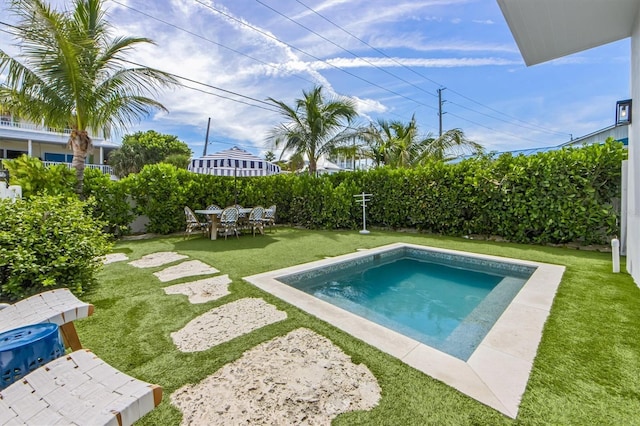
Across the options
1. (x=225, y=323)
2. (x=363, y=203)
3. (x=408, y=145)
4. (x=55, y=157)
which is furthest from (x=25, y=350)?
(x=55, y=157)

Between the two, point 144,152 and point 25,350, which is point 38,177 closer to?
point 25,350

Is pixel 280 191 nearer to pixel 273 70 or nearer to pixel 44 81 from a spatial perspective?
pixel 273 70

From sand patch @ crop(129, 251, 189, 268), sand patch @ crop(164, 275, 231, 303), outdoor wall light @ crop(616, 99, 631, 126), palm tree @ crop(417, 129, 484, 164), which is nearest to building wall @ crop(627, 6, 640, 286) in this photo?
outdoor wall light @ crop(616, 99, 631, 126)

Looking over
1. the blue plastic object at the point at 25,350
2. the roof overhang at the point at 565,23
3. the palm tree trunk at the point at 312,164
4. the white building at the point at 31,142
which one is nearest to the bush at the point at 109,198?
the palm tree trunk at the point at 312,164

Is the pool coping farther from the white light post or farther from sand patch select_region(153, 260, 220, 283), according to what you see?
the white light post

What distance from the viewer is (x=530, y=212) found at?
791 centimetres

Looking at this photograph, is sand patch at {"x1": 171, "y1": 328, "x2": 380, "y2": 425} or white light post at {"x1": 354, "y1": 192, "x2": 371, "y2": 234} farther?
white light post at {"x1": 354, "y1": 192, "x2": 371, "y2": 234}

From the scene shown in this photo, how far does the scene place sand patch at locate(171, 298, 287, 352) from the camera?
290 cm

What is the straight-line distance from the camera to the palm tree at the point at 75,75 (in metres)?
7.07

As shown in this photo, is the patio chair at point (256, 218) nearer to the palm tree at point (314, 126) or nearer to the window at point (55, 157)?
the palm tree at point (314, 126)

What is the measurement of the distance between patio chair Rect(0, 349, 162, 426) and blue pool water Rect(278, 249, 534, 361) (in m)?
2.92

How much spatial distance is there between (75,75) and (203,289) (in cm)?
738

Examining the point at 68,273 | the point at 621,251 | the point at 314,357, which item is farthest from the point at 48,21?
the point at 621,251

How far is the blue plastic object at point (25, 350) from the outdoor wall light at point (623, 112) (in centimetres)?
812
